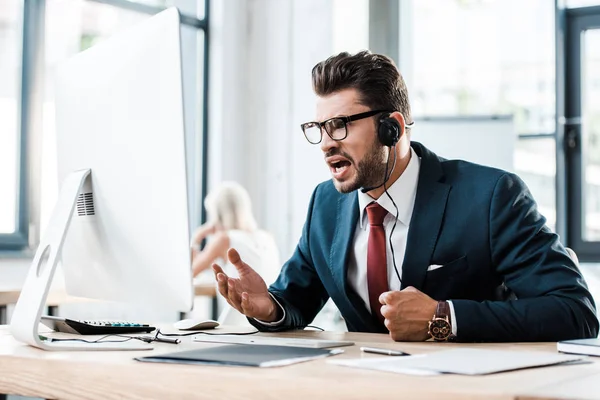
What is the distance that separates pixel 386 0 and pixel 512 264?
3.74 metres

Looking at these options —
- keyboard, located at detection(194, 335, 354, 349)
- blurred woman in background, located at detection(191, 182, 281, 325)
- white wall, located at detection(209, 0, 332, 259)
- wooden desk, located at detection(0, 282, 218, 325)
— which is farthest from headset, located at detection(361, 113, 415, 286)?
white wall, located at detection(209, 0, 332, 259)

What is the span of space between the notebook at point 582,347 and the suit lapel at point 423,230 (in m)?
0.46

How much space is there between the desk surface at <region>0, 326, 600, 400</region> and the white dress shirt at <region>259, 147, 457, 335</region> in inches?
20.3

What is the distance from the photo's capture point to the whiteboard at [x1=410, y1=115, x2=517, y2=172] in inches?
175

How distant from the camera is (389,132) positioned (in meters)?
1.82

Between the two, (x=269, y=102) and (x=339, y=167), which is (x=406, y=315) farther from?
(x=269, y=102)

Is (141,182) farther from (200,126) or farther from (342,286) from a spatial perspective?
(200,126)

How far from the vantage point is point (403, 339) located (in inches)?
57.1

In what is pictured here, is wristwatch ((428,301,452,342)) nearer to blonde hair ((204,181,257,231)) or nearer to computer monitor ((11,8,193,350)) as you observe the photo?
computer monitor ((11,8,193,350))

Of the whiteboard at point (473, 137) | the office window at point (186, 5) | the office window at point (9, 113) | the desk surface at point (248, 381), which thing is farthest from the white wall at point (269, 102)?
the desk surface at point (248, 381)

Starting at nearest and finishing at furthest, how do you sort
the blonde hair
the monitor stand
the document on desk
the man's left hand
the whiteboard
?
the document on desk → the monitor stand → the man's left hand → the whiteboard → the blonde hair

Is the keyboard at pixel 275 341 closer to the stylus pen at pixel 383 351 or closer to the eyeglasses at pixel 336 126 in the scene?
the stylus pen at pixel 383 351

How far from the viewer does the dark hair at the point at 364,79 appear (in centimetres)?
185

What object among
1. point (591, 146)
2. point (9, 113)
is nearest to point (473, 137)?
point (591, 146)
